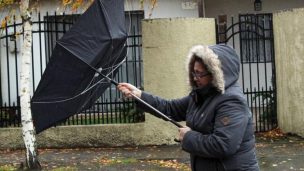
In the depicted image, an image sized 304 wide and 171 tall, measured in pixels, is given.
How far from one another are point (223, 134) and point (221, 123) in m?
0.07

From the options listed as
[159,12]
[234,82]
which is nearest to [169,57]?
[159,12]

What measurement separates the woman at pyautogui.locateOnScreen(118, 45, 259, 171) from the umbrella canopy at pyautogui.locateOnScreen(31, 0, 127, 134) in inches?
41.4

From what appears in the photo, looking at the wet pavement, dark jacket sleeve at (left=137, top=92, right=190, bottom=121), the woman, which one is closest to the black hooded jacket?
the woman

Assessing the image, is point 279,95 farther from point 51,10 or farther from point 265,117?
point 51,10

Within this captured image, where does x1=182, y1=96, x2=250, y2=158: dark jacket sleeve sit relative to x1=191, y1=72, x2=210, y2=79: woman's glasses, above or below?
below

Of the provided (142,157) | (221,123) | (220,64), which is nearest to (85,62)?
(220,64)

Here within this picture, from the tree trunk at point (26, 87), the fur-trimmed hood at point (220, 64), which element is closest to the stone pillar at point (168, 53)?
the tree trunk at point (26, 87)

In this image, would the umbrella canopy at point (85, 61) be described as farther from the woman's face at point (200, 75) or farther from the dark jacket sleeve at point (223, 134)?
the dark jacket sleeve at point (223, 134)

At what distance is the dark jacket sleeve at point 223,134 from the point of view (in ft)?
10.6

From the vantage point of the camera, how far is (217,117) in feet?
10.9

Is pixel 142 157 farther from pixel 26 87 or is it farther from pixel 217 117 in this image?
pixel 217 117

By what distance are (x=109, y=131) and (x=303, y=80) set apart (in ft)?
11.9

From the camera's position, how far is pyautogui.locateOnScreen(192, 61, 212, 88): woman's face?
340 centimetres

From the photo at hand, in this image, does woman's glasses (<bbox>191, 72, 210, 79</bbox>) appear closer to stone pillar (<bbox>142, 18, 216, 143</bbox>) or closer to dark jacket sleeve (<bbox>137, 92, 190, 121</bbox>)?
dark jacket sleeve (<bbox>137, 92, 190, 121</bbox>)
